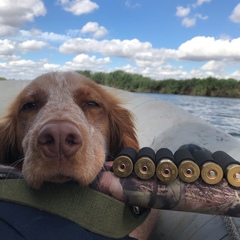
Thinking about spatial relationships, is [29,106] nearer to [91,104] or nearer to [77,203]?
[91,104]

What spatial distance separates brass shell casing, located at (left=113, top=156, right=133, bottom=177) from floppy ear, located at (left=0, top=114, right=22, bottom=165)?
0.88m

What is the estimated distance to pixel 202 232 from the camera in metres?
1.83

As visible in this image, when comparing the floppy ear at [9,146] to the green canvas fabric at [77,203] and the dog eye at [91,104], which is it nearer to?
the dog eye at [91,104]

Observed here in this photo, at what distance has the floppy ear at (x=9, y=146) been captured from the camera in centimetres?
216

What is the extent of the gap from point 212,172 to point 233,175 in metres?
0.07

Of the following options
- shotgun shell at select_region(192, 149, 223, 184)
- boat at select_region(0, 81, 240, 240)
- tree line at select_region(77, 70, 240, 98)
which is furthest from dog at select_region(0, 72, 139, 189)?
tree line at select_region(77, 70, 240, 98)

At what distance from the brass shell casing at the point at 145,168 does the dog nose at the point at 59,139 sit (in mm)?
236

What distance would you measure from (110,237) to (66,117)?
0.48 meters

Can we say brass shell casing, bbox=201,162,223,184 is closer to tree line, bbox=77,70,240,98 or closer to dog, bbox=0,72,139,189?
dog, bbox=0,72,139,189

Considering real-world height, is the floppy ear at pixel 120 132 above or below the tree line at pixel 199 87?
above

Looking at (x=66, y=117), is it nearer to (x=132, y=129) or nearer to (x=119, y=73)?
(x=132, y=129)

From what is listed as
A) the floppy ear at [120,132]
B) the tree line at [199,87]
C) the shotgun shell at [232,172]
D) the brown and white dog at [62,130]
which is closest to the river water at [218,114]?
the floppy ear at [120,132]

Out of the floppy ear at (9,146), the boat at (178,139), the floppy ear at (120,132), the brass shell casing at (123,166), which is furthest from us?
the floppy ear at (120,132)

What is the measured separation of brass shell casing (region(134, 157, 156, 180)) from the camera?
4.52 ft
